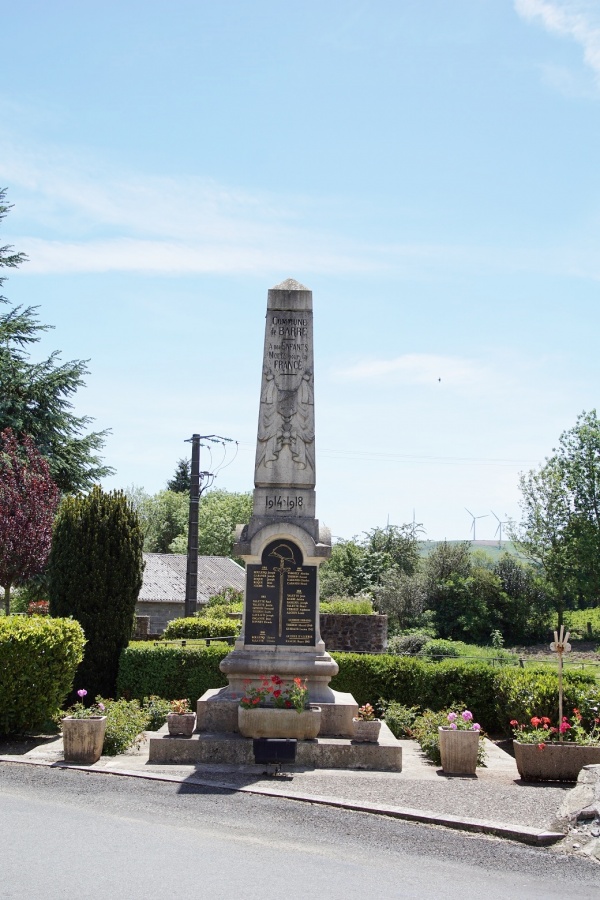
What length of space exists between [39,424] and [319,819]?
1900 cm

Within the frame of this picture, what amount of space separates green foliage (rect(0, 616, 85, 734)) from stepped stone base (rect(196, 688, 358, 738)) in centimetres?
230

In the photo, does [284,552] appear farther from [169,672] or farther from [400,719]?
[169,672]

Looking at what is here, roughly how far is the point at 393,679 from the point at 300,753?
16.4 ft

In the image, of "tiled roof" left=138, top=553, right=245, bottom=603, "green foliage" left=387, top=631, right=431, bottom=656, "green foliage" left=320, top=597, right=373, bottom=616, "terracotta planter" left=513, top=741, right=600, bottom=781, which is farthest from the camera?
"tiled roof" left=138, top=553, right=245, bottom=603

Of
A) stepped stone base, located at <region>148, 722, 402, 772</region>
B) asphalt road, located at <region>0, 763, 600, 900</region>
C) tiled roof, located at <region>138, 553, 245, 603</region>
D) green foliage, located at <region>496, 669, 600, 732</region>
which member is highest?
tiled roof, located at <region>138, 553, 245, 603</region>

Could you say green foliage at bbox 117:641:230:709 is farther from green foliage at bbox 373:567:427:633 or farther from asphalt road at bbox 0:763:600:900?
green foliage at bbox 373:567:427:633

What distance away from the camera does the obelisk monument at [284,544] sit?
12.4 metres

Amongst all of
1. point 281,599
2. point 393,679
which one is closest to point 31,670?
point 281,599

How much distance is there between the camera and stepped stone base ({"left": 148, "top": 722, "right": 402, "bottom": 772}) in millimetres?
10805

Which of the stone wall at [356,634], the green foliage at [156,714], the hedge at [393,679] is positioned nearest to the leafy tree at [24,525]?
the hedge at [393,679]

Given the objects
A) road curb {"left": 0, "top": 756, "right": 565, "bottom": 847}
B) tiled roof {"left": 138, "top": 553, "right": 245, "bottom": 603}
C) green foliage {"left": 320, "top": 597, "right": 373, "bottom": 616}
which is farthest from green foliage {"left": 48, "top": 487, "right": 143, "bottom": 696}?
tiled roof {"left": 138, "top": 553, "right": 245, "bottom": 603}

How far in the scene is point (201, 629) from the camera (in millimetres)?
21188

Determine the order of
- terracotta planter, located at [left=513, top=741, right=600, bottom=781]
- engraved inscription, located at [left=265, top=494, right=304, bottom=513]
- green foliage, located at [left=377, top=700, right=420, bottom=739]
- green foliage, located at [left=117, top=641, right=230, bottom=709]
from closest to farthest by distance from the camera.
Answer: terracotta planter, located at [left=513, top=741, right=600, bottom=781], engraved inscription, located at [left=265, top=494, right=304, bottom=513], green foliage, located at [left=377, top=700, right=420, bottom=739], green foliage, located at [left=117, top=641, right=230, bottom=709]

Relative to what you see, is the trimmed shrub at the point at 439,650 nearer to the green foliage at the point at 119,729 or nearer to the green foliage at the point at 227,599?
the green foliage at the point at 227,599
